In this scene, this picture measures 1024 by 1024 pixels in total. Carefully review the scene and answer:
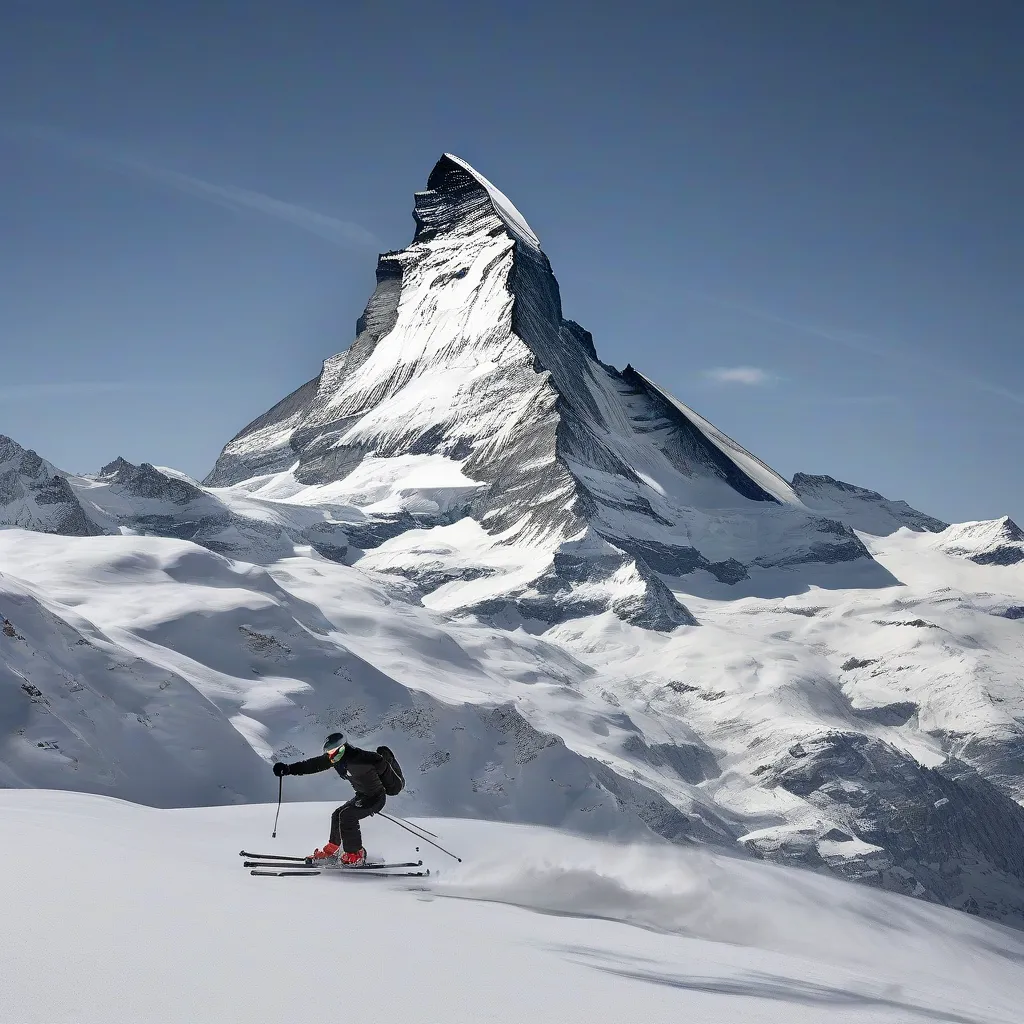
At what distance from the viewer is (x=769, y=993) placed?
46.7 feet

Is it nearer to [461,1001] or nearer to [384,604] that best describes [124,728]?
[461,1001]

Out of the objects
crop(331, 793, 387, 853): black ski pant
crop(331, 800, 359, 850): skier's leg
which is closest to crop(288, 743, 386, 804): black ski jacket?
crop(331, 793, 387, 853): black ski pant

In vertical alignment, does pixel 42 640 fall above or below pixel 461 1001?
above

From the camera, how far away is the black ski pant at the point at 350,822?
21.7 meters

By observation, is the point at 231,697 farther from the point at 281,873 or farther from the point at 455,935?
the point at 455,935

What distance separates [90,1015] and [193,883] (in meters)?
6.74

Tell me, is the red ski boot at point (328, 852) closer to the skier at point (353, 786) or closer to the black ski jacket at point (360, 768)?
the skier at point (353, 786)

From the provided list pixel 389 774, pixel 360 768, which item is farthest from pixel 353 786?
pixel 389 774

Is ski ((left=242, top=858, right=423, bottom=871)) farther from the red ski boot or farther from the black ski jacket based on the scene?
the black ski jacket

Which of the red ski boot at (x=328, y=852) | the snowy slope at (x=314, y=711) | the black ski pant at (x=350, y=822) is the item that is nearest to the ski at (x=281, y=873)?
the red ski boot at (x=328, y=852)

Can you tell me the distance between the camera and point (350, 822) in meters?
21.8

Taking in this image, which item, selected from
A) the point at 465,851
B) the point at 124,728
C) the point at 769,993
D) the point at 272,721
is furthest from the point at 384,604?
the point at 769,993

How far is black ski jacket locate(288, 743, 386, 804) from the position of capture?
21.7 m

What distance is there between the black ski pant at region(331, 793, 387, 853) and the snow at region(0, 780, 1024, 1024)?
124 cm
